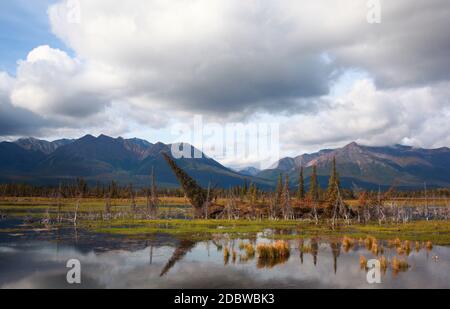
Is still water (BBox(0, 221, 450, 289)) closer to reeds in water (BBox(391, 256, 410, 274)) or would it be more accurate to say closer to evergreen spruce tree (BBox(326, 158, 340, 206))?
reeds in water (BBox(391, 256, 410, 274))

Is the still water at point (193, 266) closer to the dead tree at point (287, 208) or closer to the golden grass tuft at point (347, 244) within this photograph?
the golden grass tuft at point (347, 244)

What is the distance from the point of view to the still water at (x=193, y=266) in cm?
3167

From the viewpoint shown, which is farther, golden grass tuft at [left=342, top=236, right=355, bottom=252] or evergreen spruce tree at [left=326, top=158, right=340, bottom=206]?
evergreen spruce tree at [left=326, top=158, right=340, bottom=206]

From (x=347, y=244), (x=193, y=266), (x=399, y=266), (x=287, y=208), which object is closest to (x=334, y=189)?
(x=287, y=208)

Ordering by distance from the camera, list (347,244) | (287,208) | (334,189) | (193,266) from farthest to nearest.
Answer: (334,189), (287,208), (347,244), (193,266)

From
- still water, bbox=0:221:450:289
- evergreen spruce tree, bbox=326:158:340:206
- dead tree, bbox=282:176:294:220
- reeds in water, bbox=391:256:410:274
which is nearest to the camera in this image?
still water, bbox=0:221:450:289

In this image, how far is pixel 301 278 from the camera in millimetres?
33406

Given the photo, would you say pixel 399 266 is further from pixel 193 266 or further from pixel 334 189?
pixel 334 189

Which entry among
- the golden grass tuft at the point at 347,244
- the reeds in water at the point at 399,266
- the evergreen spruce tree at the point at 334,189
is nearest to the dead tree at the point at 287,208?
the evergreen spruce tree at the point at 334,189

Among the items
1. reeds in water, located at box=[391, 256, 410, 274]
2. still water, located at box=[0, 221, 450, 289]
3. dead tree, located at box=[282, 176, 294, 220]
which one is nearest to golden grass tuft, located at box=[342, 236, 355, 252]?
still water, located at box=[0, 221, 450, 289]

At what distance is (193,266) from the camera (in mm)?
38094

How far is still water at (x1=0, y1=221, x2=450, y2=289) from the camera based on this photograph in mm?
31672

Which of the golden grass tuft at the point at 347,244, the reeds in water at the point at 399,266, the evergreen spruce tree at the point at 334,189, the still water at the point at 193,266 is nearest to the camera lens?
the still water at the point at 193,266
